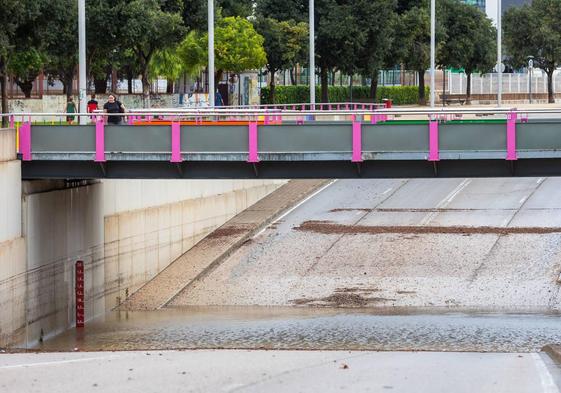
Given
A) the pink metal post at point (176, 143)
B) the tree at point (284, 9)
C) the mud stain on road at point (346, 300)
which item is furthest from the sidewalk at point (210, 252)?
the tree at point (284, 9)

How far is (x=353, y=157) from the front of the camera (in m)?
35.8

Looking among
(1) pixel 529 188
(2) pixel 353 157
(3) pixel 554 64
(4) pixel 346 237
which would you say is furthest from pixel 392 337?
(3) pixel 554 64

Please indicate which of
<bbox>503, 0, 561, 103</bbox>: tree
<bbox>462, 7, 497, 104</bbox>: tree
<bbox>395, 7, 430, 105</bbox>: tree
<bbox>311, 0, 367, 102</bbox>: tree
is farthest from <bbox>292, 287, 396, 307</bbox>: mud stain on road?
<bbox>503, 0, 561, 103</bbox>: tree

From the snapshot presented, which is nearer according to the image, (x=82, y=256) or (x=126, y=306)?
(x=82, y=256)

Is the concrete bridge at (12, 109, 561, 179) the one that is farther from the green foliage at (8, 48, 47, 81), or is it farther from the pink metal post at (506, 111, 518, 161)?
the green foliage at (8, 48, 47, 81)

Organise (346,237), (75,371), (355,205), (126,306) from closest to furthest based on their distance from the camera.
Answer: (75,371)
(126,306)
(346,237)
(355,205)

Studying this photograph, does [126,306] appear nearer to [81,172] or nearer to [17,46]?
[81,172]

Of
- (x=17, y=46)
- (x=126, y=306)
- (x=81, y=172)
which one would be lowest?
(x=126, y=306)

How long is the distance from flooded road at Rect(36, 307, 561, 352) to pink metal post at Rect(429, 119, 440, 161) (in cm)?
454

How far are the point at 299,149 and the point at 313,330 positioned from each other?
16.7 feet

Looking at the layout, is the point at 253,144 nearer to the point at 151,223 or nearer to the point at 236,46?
the point at 151,223

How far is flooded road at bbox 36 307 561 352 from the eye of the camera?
3447 cm

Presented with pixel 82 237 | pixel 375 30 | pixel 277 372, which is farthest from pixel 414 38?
pixel 277 372

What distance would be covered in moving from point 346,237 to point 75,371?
29619 mm
